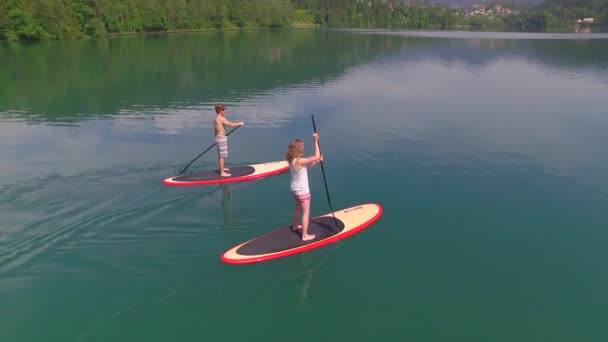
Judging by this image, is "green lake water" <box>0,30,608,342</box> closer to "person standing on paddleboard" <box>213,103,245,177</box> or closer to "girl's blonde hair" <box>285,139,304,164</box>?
"person standing on paddleboard" <box>213,103,245,177</box>

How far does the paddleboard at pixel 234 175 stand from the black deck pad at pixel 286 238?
3.52 meters

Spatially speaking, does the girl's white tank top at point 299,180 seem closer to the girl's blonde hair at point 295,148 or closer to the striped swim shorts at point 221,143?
the girl's blonde hair at point 295,148

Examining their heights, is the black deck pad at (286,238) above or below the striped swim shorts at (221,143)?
below

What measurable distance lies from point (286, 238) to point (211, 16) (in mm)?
113761

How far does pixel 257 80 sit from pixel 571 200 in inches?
1039

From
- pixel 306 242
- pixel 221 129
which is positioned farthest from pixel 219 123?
pixel 306 242

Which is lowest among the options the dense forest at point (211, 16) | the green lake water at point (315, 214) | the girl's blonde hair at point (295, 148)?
the green lake water at point (315, 214)

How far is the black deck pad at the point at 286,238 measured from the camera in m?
8.61

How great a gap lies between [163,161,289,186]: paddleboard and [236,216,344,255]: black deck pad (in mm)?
3521

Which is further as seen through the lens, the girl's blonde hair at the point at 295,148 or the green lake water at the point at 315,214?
the girl's blonde hair at the point at 295,148

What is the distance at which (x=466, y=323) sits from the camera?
7.05 meters

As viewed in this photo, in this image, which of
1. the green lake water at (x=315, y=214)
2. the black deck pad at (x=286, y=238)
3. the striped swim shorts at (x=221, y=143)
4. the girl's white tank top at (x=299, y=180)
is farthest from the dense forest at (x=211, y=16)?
the girl's white tank top at (x=299, y=180)

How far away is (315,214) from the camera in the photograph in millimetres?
10664

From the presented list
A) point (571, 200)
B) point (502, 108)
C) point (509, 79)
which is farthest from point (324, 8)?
point (571, 200)
